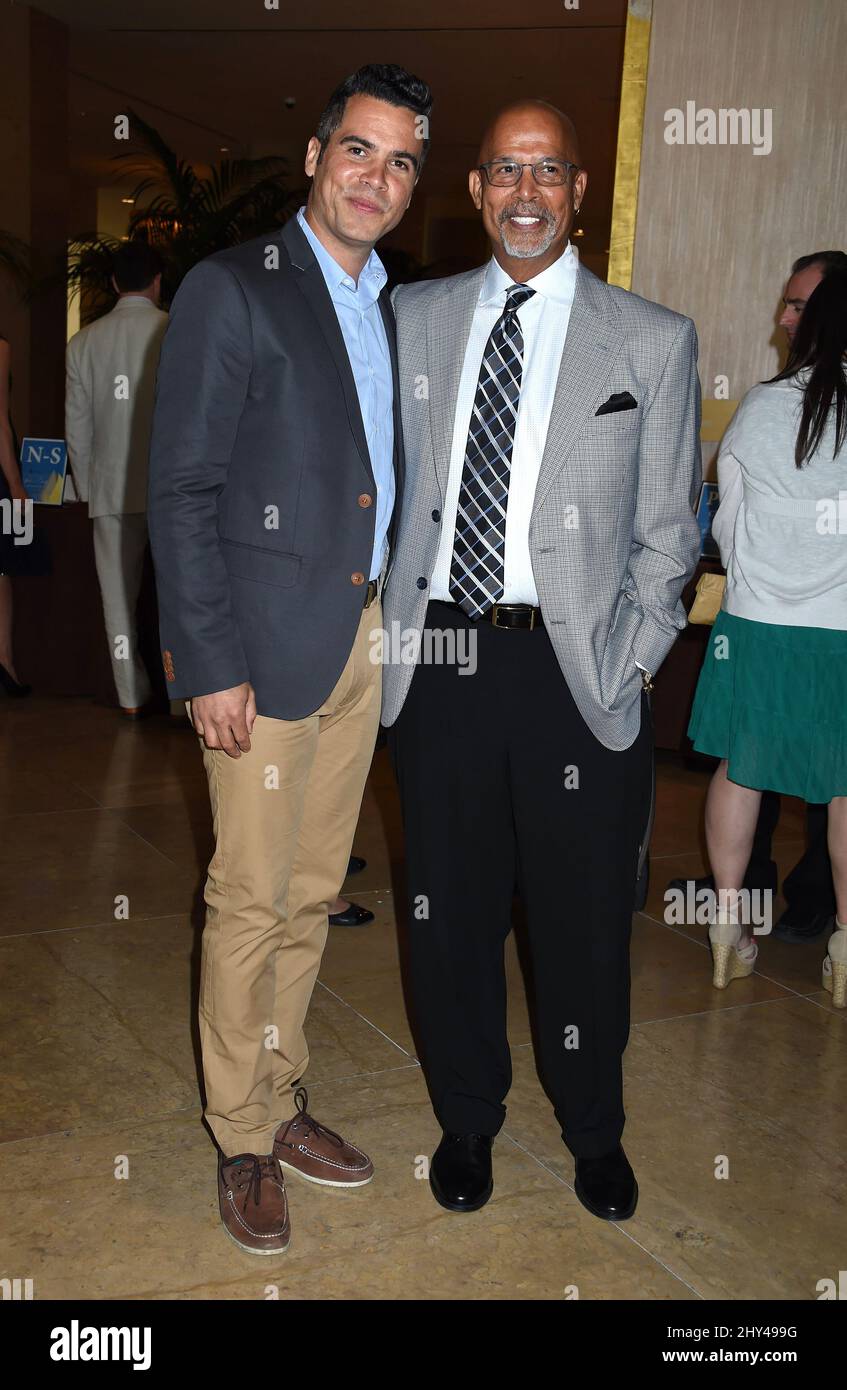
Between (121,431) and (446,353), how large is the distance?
3847mm

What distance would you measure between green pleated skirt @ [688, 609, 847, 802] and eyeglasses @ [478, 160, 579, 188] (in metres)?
1.46

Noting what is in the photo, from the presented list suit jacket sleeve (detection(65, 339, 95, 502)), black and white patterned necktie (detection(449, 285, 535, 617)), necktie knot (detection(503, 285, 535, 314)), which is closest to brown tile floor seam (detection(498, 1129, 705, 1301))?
black and white patterned necktie (detection(449, 285, 535, 617))

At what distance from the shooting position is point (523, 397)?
7.19 feet

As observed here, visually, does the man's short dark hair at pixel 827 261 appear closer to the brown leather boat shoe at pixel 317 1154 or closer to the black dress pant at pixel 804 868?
the black dress pant at pixel 804 868

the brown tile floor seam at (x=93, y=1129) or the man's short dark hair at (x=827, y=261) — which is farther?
the man's short dark hair at (x=827, y=261)

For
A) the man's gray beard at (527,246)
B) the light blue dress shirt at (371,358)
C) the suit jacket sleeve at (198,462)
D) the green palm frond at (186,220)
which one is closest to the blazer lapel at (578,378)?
the man's gray beard at (527,246)

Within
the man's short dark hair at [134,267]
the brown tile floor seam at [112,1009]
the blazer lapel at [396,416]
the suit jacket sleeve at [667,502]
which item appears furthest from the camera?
the man's short dark hair at [134,267]

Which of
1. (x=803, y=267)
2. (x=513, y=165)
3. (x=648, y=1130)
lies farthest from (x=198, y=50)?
(x=648, y=1130)

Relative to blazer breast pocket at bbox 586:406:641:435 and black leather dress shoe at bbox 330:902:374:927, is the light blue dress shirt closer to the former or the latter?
blazer breast pocket at bbox 586:406:641:435

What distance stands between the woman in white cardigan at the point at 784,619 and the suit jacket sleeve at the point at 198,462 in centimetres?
164

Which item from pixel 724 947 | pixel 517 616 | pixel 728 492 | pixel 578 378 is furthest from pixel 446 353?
pixel 724 947

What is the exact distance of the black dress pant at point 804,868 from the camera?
3734mm

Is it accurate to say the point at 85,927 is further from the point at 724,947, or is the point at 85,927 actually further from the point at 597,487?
the point at 597,487
